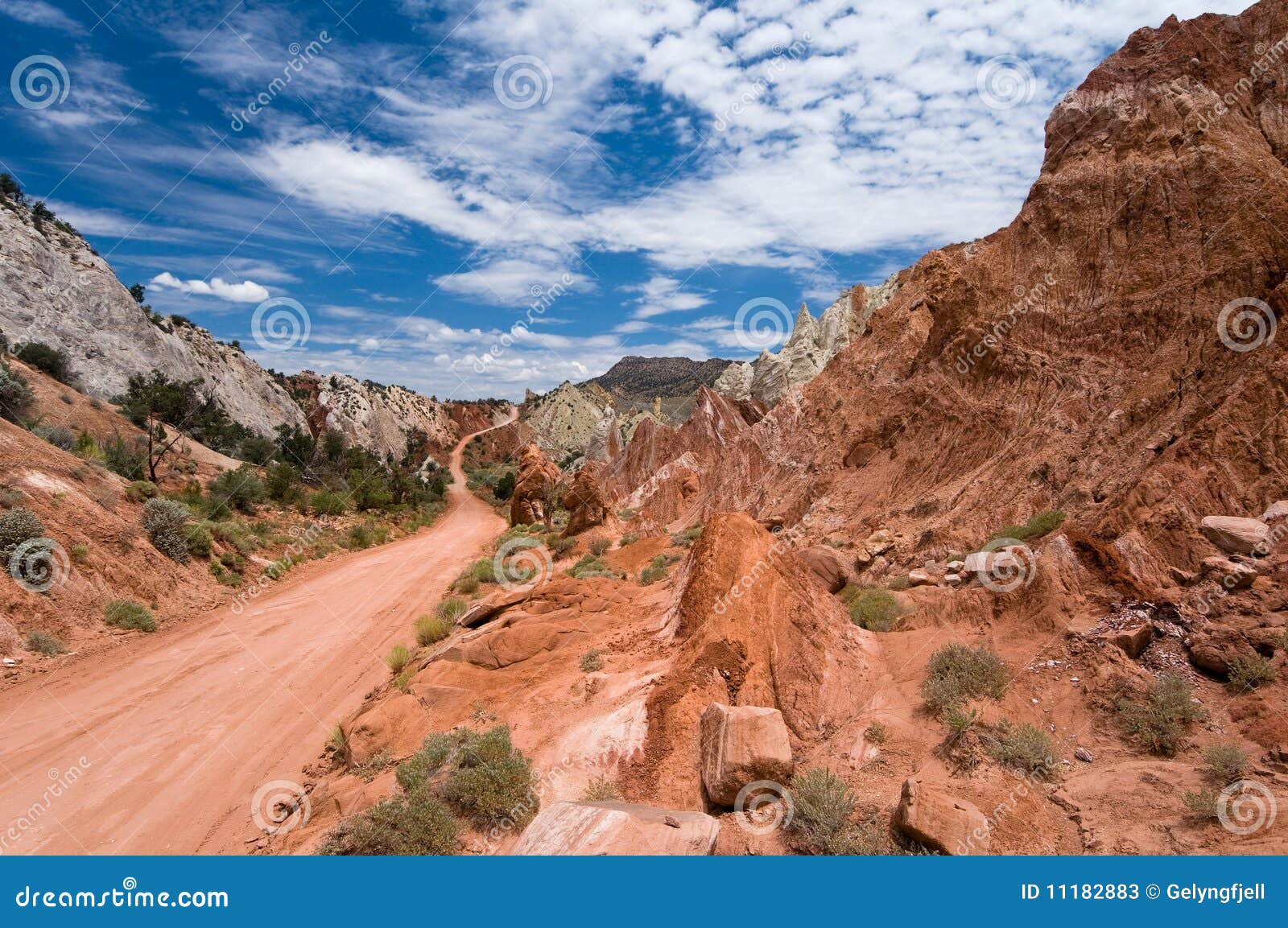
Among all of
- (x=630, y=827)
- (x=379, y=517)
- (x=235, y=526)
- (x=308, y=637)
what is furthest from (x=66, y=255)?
(x=630, y=827)

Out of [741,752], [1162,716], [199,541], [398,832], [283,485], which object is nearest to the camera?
[398,832]

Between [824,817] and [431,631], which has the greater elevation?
[824,817]

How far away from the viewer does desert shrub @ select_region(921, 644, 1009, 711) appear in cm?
735

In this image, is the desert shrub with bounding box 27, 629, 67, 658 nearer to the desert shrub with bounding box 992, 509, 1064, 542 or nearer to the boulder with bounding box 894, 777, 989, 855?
the boulder with bounding box 894, 777, 989, 855

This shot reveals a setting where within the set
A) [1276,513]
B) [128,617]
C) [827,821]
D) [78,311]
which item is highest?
[78,311]

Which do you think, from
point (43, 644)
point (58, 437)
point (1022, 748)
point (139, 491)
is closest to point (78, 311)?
point (58, 437)

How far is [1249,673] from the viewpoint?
616 centimetres

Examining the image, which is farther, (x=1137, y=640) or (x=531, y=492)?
(x=531, y=492)

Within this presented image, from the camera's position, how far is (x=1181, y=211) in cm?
1412

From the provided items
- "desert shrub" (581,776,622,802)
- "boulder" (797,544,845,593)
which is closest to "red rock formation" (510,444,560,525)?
"boulder" (797,544,845,593)

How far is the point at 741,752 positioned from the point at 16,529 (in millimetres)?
15624

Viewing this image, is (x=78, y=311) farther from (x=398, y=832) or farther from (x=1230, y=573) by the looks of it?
(x=1230, y=573)

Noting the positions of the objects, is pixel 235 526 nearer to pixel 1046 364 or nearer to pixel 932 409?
pixel 932 409

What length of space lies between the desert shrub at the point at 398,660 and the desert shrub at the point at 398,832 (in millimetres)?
5821
